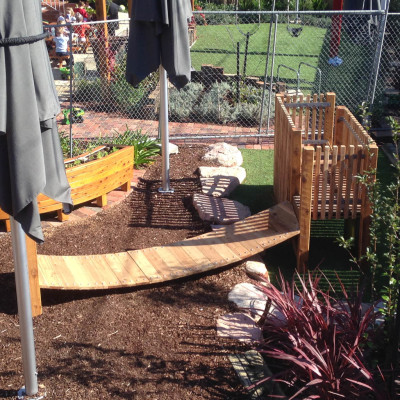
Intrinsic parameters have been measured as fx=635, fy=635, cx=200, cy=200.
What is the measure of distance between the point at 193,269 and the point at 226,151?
12.4 ft

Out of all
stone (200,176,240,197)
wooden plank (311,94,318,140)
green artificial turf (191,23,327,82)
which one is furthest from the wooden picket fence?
green artificial turf (191,23,327,82)

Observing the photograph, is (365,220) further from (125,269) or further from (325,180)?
(125,269)

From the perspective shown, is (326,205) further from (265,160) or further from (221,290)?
(265,160)

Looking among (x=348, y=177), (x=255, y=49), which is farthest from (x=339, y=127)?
(x=255, y=49)

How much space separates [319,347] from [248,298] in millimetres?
1234

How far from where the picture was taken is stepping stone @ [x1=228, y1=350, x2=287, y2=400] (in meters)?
4.47

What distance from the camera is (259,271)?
20.3 ft

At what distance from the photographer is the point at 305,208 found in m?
6.27

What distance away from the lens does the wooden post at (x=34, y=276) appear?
4.99 metres

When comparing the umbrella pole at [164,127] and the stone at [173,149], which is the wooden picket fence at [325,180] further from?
the stone at [173,149]

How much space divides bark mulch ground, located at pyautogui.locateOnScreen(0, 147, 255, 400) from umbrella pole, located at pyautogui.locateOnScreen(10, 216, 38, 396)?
0.24 meters

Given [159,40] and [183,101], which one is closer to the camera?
[159,40]

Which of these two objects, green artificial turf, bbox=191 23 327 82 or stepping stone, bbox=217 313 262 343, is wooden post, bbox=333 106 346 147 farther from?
green artificial turf, bbox=191 23 327 82

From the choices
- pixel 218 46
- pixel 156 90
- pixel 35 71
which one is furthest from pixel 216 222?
pixel 218 46
